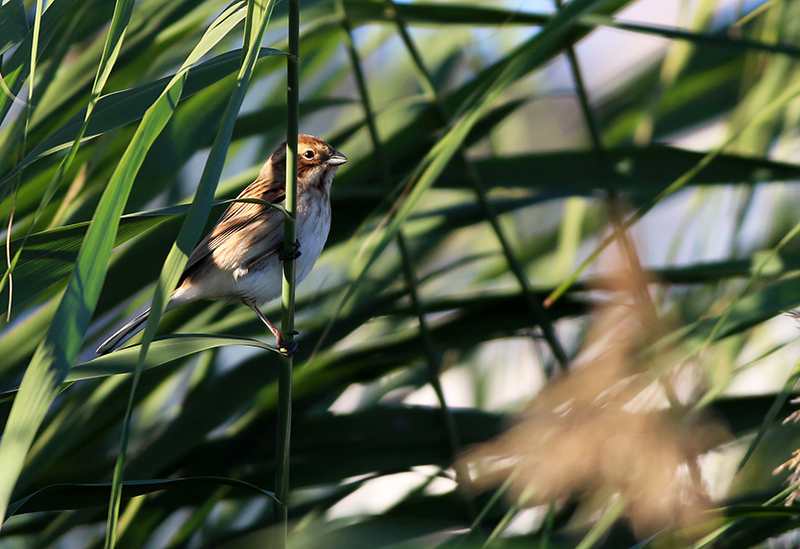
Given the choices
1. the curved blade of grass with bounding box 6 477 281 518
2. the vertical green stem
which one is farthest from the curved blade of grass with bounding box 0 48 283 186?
the curved blade of grass with bounding box 6 477 281 518

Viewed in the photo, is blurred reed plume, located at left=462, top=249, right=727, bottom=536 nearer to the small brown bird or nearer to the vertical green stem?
the vertical green stem

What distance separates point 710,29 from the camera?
255 cm

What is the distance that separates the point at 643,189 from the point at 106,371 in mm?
1381

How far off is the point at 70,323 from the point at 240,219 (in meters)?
1.45

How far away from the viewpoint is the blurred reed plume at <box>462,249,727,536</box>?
2.56ft

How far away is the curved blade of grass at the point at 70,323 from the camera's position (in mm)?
611

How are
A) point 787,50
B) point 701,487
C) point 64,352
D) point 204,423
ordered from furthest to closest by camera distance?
point 204,423, point 787,50, point 701,487, point 64,352

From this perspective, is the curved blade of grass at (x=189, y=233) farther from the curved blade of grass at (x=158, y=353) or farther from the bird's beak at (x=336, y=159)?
the bird's beak at (x=336, y=159)

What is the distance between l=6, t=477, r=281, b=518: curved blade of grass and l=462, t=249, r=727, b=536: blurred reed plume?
38 cm

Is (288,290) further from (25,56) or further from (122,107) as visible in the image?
(25,56)

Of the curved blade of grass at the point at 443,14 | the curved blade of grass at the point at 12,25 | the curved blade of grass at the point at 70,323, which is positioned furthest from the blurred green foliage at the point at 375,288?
the curved blade of grass at the point at 70,323

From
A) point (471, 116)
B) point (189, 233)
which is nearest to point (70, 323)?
point (189, 233)

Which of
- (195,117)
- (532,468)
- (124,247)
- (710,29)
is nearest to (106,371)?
(532,468)

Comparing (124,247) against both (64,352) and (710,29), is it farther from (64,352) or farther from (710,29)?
(710,29)
